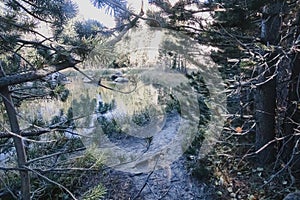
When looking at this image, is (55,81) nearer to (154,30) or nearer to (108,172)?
(154,30)

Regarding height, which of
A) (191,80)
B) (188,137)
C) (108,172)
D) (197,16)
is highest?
(197,16)

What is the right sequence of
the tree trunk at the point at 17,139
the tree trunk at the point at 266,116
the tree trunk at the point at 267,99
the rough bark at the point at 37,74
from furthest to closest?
the tree trunk at the point at 266,116 < the tree trunk at the point at 267,99 < the tree trunk at the point at 17,139 < the rough bark at the point at 37,74

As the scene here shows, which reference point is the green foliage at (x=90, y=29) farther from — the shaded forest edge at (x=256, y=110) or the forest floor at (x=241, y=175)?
the forest floor at (x=241, y=175)

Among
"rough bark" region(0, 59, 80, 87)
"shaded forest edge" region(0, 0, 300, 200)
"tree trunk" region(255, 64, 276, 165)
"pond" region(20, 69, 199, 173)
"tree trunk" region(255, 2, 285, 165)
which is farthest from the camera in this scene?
"pond" region(20, 69, 199, 173)

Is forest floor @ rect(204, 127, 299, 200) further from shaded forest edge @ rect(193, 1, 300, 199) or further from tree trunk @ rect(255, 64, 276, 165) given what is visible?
tree trunk @ rect(255, 64, 276, 165)

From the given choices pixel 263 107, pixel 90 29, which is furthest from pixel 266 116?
pixel 90 29

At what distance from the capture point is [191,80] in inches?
121

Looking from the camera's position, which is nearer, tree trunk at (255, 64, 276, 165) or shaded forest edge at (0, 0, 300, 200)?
shaded forest edge at (0, 0, 300, 200)

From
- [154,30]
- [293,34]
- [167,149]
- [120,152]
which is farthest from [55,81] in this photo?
[293,34]

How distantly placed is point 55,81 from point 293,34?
6.73 ft

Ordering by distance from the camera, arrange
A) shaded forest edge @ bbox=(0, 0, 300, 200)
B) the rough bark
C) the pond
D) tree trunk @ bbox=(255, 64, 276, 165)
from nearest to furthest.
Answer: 1. the rough bark
2. shaded forest edge @ bbox=(0, 0, 300, 200)
3. tree trunk @ bbox=(255, 64, 276, 165)
4. the pond

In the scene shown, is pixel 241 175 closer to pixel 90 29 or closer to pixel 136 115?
pixel 136 115

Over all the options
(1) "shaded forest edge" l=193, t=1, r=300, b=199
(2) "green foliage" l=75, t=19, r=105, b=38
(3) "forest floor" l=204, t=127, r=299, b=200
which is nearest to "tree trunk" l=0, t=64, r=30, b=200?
(2) "green foliage" l=75, t=19, r=105, b=38

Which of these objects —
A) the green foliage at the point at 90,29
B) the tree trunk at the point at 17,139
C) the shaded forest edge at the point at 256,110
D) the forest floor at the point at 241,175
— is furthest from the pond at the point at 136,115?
the green foliage at the point at 90,29
